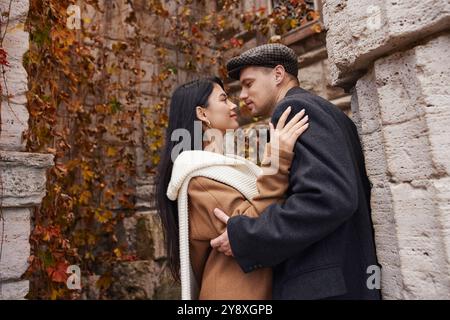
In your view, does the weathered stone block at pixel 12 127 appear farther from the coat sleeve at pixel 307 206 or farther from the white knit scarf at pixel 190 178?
the coat sleeve at pixel 307 206

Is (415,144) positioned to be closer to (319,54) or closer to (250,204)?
(250,204)

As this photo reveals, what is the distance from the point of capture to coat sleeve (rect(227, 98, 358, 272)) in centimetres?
125

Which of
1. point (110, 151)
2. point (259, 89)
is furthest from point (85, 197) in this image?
point (259, 89)

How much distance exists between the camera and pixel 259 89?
1.76 metres

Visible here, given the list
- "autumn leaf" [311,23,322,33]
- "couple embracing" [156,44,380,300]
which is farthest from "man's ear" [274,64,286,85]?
"autumn leaf" [311,23,322,33]

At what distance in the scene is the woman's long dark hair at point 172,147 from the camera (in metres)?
1.79

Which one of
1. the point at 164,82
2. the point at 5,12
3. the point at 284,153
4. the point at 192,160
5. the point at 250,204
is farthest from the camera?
the point at 164,82

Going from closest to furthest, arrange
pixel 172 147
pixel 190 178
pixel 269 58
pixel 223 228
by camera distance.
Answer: pixel 223 228, pixel 190 178, pixel 269 58, pixel 172 147

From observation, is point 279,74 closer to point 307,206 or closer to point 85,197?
Result: point 307,206

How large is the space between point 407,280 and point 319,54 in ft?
11.2

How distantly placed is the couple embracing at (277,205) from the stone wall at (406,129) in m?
0.09

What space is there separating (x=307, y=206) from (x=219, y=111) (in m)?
0.85

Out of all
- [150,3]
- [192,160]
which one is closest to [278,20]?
[150,3]

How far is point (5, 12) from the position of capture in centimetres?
220
